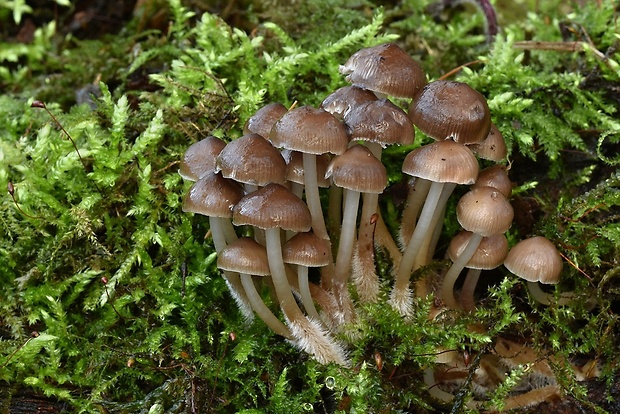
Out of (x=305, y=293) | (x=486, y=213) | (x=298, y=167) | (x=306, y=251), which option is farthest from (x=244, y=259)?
(x=486, y=213)

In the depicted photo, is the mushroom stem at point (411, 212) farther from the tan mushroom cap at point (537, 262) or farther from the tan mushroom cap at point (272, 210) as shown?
the tan mushroom cap at point (272, 210)

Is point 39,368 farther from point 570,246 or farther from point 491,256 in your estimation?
point 570,246

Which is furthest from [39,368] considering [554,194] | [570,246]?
[554,194]

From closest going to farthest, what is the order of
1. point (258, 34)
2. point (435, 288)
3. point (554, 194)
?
point (435, 288)
point (554, 194)
point (258, 34)

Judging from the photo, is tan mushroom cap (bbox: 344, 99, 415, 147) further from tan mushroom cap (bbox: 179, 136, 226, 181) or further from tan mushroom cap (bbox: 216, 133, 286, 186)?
tan mushroom cap (bbox: 179, 136, 226, 181)

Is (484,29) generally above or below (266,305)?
above

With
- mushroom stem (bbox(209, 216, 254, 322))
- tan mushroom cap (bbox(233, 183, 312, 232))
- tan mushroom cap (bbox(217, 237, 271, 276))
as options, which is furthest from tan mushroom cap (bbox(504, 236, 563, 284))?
mushroom stem (bbox(209, 216, 254, 322))

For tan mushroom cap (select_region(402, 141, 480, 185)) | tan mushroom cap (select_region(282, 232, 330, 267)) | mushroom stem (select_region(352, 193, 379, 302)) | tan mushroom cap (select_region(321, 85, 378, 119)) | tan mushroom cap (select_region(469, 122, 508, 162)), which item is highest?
tan mushroom cap (select_region(321, 85, 378, 119))
